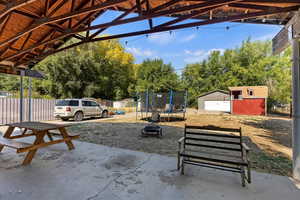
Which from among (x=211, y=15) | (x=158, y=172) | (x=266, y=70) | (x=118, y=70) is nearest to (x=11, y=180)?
(x=158, y=172)

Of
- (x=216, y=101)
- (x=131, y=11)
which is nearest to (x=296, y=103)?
(x=131, y=11)

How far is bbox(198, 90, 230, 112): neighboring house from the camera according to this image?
19.3 meters

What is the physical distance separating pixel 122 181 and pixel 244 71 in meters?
27.0

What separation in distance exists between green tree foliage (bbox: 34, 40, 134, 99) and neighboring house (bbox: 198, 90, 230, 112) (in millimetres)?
14132

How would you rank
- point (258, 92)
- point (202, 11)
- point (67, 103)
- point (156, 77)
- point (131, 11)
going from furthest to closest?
point (156, 77) < point (258, 92) < point (67, 103) < point (131, 11) < point (202, 11)

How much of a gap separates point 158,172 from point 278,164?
8.80 ft

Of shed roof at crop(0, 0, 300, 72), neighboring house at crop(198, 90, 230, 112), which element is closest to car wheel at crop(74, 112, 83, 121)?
shed roof at crop(0, 0, 300, 72)

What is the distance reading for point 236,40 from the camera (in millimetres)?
27109

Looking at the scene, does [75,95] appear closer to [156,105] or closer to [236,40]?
[156,105]

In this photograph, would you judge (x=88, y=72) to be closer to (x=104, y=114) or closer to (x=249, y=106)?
(x=104, y=114)

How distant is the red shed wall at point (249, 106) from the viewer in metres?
15.4

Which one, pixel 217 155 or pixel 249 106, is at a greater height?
pixel 249 106

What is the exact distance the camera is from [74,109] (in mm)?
9781

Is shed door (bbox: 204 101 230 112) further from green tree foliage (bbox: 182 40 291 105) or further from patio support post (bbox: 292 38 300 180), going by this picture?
patio support post (bbox: 292 38 300 180)
